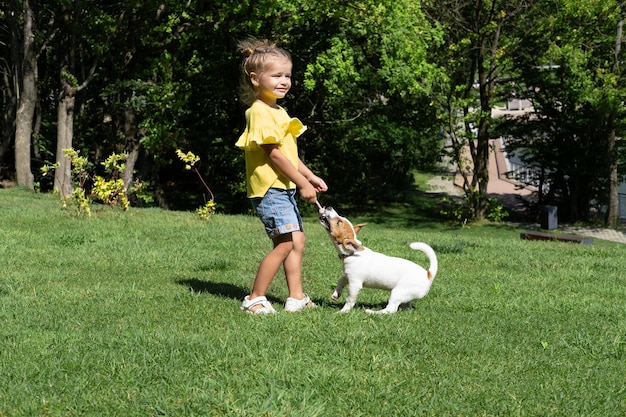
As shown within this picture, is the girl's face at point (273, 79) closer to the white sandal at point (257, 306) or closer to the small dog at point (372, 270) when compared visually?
the small dog at point (372, 270)

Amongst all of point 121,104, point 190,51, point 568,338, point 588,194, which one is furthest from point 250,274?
point 588,194

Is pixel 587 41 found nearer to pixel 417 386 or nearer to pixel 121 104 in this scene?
pixel 121 104

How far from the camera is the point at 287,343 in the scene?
4.62 meters

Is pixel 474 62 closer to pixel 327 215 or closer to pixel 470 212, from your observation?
pixel 470 212

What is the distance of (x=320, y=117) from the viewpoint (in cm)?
2553

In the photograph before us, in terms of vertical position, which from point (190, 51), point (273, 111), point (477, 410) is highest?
point (190, 51)

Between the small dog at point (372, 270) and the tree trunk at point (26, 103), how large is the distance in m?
16.8

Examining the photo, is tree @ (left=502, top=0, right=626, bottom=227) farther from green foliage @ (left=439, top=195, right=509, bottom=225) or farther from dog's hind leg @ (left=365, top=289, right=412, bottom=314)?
dog's hind leg @ (left=365, top=289, right=412, bottom=314)

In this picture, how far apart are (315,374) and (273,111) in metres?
2.18

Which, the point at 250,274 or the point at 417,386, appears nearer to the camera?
the point at 417,386

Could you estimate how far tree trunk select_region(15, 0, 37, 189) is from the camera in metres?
20.0

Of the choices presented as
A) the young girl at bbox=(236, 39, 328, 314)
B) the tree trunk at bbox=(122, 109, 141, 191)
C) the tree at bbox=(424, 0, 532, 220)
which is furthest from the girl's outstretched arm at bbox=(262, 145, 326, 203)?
the tree at bbox=(424, 0, 532, 220)

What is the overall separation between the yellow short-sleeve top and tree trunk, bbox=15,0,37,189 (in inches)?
644

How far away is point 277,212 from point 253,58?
3.77ft
